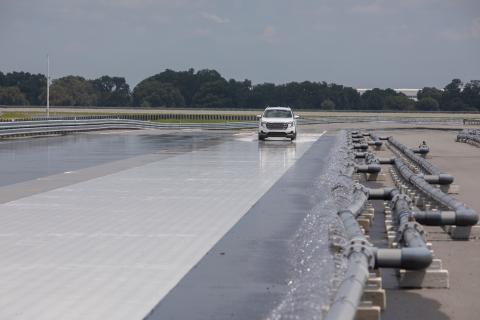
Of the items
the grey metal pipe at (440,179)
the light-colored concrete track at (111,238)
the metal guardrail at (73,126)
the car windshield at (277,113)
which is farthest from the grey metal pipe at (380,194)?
the car windshield at (277,113)

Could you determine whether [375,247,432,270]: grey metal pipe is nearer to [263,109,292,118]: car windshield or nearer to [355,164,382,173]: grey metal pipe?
[355,164,382,173]: grey metal pipe

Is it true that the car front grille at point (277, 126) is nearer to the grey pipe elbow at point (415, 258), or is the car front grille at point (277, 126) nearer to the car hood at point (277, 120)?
the car hood at point (277, 120)

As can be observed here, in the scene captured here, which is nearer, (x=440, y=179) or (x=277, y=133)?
(x=440, y=179)

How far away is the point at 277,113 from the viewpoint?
51.2 m

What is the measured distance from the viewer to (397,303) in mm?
8773

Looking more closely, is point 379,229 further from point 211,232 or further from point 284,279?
point 284,279

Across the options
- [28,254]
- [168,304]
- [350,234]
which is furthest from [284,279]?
[28,254]

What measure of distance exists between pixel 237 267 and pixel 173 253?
1.06 meters

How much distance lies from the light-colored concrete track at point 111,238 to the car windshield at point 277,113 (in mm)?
27264

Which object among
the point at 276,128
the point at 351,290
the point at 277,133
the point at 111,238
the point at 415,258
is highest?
the point at 351,290

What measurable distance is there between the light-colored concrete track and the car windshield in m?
27.3

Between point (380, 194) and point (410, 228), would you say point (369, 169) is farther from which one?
point (410, 228)

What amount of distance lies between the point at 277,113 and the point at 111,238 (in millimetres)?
39078

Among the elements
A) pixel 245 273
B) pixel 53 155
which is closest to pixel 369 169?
pixel 245 273
